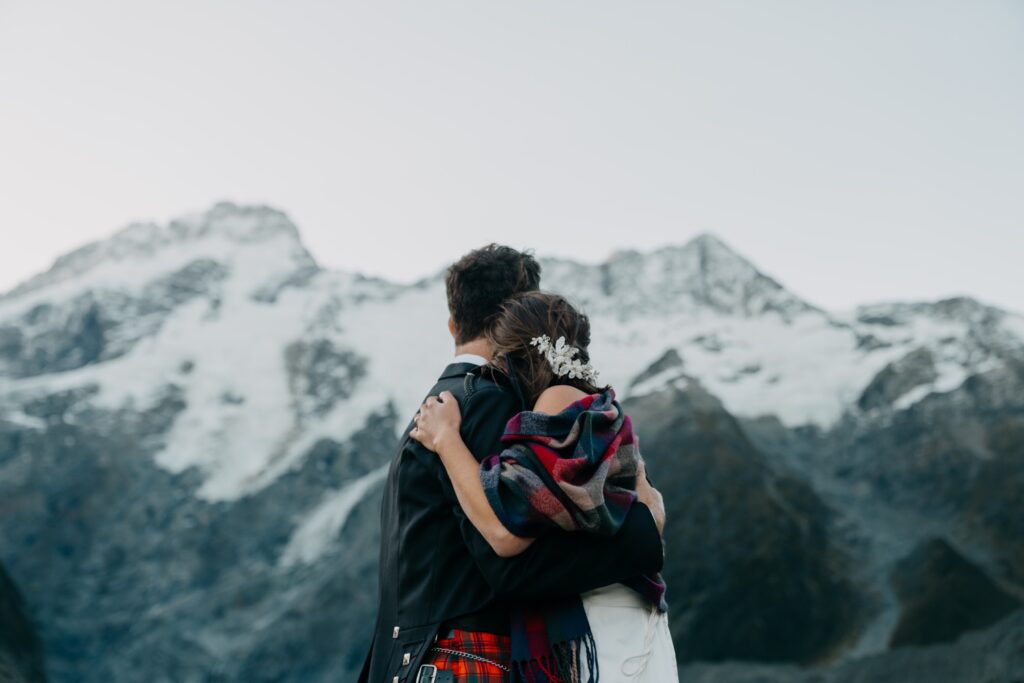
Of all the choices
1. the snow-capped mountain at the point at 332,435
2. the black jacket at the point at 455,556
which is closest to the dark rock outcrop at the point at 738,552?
the snow-capped mountain at the point at 332,435

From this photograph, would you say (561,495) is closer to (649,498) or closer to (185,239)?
(649,498)

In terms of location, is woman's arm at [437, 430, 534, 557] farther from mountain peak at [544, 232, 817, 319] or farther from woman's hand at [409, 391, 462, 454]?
mountain peak at [544, 232, 817, 319]

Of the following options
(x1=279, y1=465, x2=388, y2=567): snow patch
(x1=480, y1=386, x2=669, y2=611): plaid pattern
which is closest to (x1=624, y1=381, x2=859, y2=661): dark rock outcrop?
(x1=279, y1=465, x2=388, y2=567): snow patch

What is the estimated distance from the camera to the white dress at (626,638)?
109 inches

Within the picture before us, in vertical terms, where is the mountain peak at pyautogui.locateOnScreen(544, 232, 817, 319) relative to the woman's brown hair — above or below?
above

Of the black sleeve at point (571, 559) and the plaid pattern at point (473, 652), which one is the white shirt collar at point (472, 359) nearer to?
the black sleeve at point (571, 559)

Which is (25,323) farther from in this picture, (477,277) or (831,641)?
(477,277)

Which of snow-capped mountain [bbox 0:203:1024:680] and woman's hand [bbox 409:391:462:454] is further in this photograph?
snow-capped mountain [bbox 0:203:1024:680]

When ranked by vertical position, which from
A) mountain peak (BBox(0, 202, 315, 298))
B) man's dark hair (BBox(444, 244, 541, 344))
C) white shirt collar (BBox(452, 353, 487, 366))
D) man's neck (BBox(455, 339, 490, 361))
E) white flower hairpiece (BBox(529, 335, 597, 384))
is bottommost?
white flower hairpiece (BBox(529, 335, 597, 384))

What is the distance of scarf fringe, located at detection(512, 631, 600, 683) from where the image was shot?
8.93 feet

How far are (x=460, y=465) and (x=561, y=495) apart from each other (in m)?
0.37

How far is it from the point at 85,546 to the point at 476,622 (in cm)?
6830

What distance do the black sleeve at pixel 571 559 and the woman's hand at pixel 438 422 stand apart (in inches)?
10.1

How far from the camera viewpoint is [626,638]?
2.81 m
